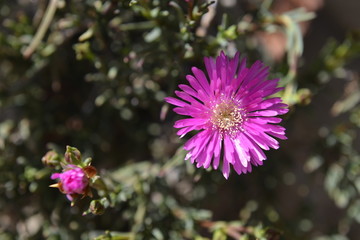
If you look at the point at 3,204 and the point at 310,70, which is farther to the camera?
the point at 310,70

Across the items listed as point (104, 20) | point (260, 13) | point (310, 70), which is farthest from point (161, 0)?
point (310, 70)

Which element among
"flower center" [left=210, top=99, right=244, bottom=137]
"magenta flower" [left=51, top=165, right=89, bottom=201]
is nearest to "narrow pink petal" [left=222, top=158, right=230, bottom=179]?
"flower center" [left=210, top=99, right=244, bottom=137]

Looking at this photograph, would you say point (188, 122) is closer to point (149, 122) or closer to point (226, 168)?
point (226, 168)

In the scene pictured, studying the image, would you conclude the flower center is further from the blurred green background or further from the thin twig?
the thin twig

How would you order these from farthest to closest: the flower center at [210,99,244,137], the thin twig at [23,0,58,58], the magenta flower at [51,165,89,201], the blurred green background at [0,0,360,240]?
the thin twig at [23,0,58,58] → the blurred green background at [0,0,360,240] → the flower center at [210,99,244,137] → the magenta flower at [51,165,89,201]

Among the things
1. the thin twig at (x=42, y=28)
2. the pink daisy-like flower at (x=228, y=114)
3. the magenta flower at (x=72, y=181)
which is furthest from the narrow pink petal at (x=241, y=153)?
the thin twig at (x=42, y=28)

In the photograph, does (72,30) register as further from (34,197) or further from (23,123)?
(34,197)
